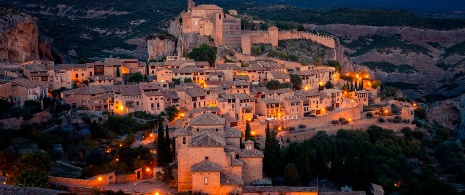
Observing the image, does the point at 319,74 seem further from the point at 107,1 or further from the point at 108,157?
the point at 107,1

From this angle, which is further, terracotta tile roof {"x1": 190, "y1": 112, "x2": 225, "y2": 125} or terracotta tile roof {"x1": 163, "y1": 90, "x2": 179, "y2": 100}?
terracotta tile roof {"x1": 163, "y1": 90, "x2": 179, "y2": 100}

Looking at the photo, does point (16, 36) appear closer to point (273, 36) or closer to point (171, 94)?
point (171, 94)

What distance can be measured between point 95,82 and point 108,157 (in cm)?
1224

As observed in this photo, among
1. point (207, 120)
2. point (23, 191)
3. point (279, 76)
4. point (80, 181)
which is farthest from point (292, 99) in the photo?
point (23, 191)

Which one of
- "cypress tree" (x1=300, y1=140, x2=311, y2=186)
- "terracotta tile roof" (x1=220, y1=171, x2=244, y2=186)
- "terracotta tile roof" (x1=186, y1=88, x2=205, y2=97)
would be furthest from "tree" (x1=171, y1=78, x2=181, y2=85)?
"terracotta tile roof" (x1=220, y1=171, x2=244, y2=186)

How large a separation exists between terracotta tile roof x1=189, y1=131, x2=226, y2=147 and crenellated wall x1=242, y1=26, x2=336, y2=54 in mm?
23902

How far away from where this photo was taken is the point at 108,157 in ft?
99.7

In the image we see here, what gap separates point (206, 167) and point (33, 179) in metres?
6.45

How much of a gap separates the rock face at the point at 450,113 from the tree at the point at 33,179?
31.0m

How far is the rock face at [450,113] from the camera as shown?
4784 cm

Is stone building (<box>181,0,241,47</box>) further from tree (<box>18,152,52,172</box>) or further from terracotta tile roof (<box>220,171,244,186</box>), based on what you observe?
terracotta tile roof (<box>220,171,244,186</box>)

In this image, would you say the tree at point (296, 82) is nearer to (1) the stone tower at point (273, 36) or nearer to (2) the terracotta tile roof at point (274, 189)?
(1) the stone tower at point (273, 36)

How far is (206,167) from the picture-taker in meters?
24.6

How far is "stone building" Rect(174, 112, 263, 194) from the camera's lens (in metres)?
24.6
